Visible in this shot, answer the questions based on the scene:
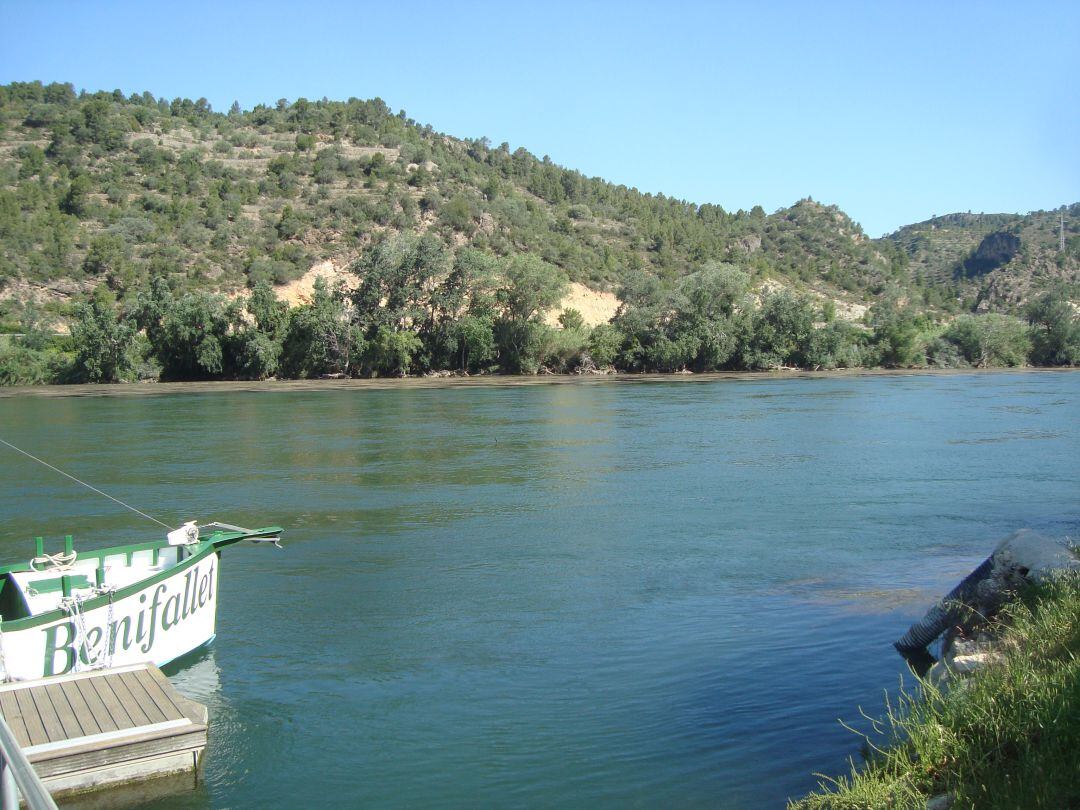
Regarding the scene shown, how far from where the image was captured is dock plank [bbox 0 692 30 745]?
7.69m

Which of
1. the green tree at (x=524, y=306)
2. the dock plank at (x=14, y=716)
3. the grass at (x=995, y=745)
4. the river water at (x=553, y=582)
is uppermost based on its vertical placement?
the green tree at (x=524, y=306)

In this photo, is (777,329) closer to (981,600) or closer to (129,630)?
(981,600)

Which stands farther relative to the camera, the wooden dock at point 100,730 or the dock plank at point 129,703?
the dock plank at point 129,703

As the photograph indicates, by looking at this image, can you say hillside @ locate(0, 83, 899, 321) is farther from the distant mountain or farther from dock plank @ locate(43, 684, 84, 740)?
dock plank @ locate(43, 684, 84, 740)

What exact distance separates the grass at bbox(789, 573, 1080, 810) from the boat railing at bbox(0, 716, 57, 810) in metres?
5.00

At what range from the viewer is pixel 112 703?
27.7ft

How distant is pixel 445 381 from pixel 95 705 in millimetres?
58005

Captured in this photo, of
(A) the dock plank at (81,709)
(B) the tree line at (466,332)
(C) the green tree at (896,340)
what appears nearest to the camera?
(A) the dock plank at (81,709)

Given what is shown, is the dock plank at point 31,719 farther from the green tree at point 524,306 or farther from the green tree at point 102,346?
the green tree at point 524,306

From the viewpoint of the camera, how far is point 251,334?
2584 inches

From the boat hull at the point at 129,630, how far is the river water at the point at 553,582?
557 millimetres

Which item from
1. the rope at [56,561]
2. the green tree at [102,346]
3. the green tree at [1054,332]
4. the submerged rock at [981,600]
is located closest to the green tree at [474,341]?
the green tree at [102,346]

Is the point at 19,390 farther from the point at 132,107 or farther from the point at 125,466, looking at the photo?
the point at 132,107

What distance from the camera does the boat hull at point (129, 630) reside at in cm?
914
